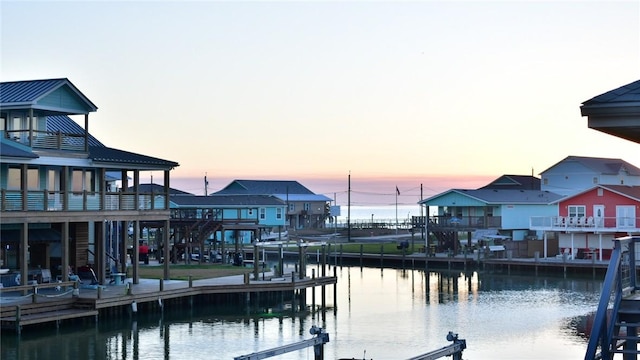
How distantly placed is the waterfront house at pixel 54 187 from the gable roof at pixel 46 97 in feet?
0.13

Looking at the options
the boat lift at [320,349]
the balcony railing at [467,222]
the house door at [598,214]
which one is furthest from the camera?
the balcony railing at [467,222]

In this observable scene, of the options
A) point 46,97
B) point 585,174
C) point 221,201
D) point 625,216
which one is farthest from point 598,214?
point 46,97

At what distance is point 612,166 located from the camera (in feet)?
290

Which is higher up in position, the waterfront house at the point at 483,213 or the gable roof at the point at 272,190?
the gable roof at the point at 272,190

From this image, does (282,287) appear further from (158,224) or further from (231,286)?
(158,224)

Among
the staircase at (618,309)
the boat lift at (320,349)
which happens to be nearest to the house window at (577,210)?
the boat lift at (320,349)

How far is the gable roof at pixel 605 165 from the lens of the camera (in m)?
87.1

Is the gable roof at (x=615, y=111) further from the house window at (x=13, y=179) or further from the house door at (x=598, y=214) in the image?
the house door at (x=598, y=214)

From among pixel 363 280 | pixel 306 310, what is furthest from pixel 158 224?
pixel 306 310

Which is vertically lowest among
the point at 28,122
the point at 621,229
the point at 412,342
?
the point at 412,342

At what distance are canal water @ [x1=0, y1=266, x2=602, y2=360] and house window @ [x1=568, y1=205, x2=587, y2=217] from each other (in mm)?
12483

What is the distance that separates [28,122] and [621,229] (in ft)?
A: 130

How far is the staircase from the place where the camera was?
1228cm

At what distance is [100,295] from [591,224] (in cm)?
3769
